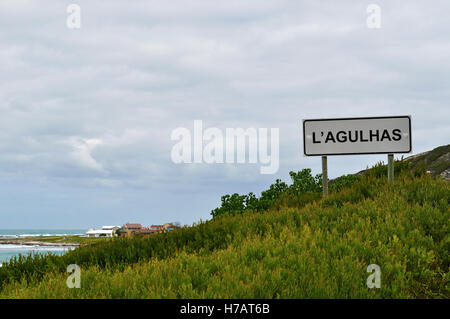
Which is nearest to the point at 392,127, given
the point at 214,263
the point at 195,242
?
the point at 195,242

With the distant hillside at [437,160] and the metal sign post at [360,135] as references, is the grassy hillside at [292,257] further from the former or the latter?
the distant hillside at [437,160]

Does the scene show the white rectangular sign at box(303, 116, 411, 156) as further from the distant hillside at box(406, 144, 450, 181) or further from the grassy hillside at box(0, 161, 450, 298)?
the distant hillside at box(406, 144, 450, 181)

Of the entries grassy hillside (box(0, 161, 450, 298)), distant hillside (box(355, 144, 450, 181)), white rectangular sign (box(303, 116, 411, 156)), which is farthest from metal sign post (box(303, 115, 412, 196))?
distant hillside (box(355, 144, 450, 181))

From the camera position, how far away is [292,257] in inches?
293

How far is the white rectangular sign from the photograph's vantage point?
12.9 meters

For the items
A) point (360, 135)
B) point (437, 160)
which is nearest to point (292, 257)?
point (360, 135)

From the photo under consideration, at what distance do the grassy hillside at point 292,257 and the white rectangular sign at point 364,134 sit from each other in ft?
3.83

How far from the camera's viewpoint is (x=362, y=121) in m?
12.9

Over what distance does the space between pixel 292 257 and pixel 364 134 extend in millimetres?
6710

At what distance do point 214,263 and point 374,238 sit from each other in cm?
330

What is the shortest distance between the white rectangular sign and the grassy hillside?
3.83ft

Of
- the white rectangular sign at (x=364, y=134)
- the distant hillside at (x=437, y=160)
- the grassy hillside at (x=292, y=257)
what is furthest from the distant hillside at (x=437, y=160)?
the grassy hillside at (x=292, y=257)
